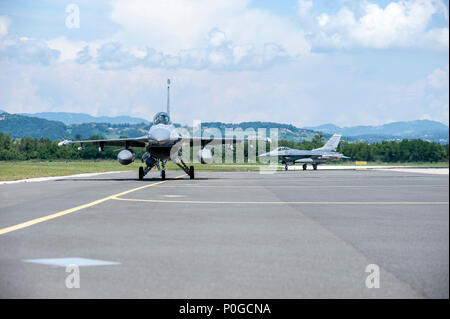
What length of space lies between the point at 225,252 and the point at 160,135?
22.7m

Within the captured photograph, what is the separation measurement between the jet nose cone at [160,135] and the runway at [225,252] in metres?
15.0

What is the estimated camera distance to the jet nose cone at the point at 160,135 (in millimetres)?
30359

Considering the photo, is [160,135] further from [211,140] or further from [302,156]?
[302,156]

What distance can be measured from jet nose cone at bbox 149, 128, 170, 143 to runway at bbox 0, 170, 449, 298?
589 inches

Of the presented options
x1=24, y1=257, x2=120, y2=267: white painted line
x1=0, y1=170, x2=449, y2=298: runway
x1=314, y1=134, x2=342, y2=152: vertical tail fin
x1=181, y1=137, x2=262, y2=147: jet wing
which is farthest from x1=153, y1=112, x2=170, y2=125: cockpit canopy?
x1=314, y1=134, x2=342, y2=152: vertical tail fin

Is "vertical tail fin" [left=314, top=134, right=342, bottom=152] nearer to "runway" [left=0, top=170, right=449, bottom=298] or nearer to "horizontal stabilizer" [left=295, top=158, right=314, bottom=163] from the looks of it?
"horizontal stabilizer" [left=295, top=158, right=314, bottom=163]

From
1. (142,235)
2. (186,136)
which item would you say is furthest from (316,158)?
(142,235)

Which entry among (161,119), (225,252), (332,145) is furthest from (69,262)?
(332,145)

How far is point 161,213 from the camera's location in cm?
1439

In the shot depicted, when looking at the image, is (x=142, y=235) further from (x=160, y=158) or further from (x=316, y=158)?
(x=316, y=158)

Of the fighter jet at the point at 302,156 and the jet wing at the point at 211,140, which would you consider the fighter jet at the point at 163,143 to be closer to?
the jet wing at the point at 211,140
